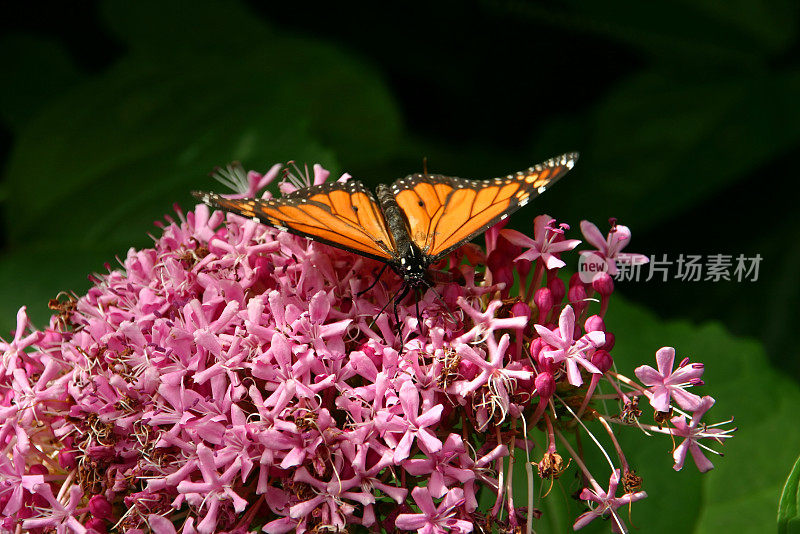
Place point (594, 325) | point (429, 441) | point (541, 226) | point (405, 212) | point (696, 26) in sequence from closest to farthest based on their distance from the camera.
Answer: point (429, 441)
point (594, 325)
point (541, 226)
point (405, 212)
point (696, 26)

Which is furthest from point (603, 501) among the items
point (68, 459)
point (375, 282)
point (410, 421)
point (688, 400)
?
point (68, 459)

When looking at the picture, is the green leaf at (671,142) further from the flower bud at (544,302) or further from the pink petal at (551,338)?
the pink petal at (551,338)

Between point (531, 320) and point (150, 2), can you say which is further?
point (150, 2)

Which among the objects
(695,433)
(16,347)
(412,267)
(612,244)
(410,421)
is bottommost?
(16,347)

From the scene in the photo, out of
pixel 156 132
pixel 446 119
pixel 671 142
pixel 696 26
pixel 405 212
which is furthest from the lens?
pixel 446 119

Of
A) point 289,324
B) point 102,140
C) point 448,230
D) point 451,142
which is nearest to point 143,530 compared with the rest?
point 289,324

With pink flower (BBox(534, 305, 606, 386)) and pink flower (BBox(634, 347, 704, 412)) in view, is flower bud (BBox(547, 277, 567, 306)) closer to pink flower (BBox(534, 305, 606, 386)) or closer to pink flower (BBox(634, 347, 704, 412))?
pink flower (BBox(534, 305, 606, 386))

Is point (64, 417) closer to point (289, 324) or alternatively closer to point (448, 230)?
point (289, 324)

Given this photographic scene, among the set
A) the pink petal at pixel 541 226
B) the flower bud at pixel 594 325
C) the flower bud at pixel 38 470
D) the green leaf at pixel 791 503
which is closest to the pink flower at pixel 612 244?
the pink petal at pixel 541 226

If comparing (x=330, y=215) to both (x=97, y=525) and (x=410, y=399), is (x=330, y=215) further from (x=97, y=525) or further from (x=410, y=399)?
(x=97, y=525)
